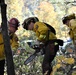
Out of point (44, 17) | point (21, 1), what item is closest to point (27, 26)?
point (44, 17)

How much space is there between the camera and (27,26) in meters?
3.79

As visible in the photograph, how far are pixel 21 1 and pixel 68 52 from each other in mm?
6751

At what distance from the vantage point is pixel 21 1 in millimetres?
11562

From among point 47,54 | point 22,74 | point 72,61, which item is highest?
point 47,54

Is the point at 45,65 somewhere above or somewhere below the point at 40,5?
below

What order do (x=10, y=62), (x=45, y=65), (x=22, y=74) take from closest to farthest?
(x=10, y=62), (x=45, y=65), (x=22, y=74)

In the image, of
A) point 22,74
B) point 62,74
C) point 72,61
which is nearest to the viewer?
point 62,74

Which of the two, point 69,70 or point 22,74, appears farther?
point 22,74

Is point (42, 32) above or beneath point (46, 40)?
above

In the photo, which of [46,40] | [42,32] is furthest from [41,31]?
[46,40]

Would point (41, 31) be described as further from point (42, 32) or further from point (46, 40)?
point (46, 40)

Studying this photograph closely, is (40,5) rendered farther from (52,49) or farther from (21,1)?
(52,49)

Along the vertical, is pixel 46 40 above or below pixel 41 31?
below

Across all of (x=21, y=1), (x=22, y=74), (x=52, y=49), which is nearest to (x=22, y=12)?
(x=21, y=1)
